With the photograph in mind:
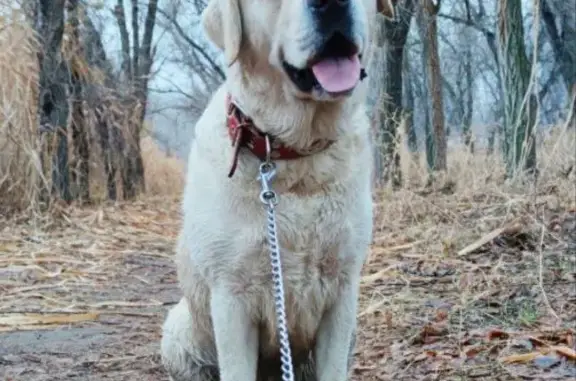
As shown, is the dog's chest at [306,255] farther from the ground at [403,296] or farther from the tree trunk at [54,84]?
the tree trunk at [54,84]

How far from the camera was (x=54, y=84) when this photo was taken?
812cm

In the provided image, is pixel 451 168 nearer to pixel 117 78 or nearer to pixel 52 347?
pixel 52 347

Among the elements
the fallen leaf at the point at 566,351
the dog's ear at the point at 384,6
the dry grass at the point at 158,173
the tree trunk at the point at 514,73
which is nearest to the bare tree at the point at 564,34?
the dry grass at the point at 158,173

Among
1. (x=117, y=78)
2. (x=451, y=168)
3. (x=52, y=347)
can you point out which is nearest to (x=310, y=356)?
(x=52, y=347)

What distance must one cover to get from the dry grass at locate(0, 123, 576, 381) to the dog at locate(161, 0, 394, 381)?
85 centimetres

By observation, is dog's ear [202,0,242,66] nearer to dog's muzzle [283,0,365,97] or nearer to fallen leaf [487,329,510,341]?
dog's muzzle [283,0,365,97]

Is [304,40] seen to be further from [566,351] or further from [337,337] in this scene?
[566,351]

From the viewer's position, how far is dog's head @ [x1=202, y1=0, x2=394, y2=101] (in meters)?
2.33

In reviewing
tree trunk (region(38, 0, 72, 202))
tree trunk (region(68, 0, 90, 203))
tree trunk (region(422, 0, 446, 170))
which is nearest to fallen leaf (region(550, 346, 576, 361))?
tree trunk (region(38, 0, 72, 202))

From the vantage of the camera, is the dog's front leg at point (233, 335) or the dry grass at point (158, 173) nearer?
the dog's front leg at point (233, 335)

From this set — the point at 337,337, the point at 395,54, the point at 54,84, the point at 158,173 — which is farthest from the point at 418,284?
the point at 158,173

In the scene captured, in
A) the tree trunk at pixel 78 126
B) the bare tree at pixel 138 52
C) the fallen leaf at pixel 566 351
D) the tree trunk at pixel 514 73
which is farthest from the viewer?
the bare tree at pixel 138 52

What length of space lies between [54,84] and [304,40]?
6267 mm

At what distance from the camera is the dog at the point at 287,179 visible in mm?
2396
